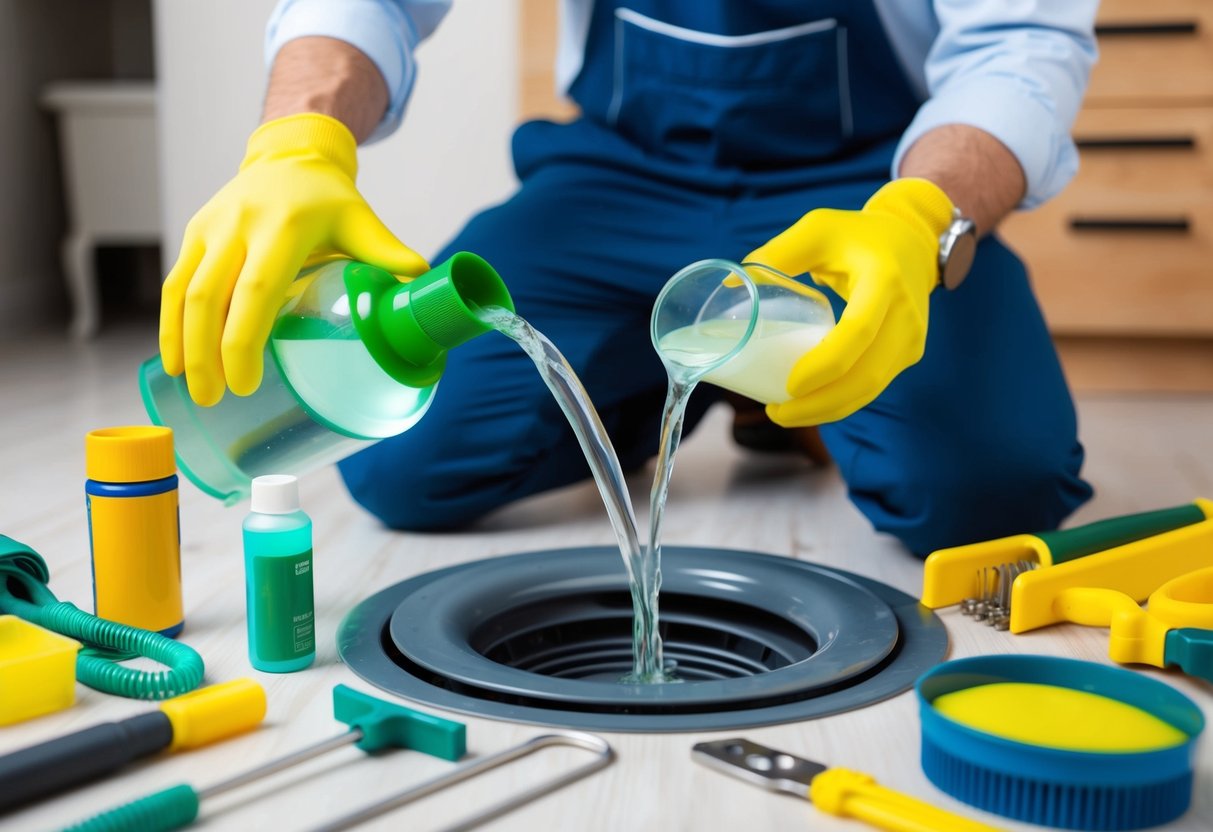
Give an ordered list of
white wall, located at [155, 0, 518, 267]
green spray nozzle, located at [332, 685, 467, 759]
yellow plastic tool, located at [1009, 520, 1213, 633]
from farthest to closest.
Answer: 1. white wall, located at [155, 0, 518, 267]
2. yellow plastic tool, located at [1009, 520, 1213, 633]
3. green spray nozzle, located at [332, 685, 467, 759]

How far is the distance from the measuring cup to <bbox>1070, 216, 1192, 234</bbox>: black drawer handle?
1.43 m

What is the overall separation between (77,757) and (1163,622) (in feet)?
2.13

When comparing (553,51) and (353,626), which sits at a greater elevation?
(553,51)

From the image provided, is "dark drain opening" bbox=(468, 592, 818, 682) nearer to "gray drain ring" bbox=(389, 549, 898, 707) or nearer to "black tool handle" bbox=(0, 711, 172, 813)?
"gray drain ring" bbox=(389, 549, 898, 707)

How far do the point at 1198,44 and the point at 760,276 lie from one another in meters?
1.55

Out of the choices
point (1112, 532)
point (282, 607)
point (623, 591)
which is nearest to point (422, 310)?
point (282, 607)

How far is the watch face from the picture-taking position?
0.96 m

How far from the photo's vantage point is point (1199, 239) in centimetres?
208

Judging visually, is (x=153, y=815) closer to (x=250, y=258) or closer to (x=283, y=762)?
(x=283, y=762)

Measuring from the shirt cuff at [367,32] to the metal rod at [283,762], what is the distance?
683 mm

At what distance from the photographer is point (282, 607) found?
0.80 metres

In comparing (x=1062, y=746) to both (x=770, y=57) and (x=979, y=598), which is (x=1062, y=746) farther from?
(x=770, y=57)

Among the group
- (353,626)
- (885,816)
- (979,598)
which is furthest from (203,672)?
(979,598)

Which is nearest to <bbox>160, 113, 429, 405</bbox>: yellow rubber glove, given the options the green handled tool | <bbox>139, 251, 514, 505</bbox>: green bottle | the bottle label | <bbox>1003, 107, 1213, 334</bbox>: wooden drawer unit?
<bbox>139, 251, 514, 505</bbox>: green bottle
